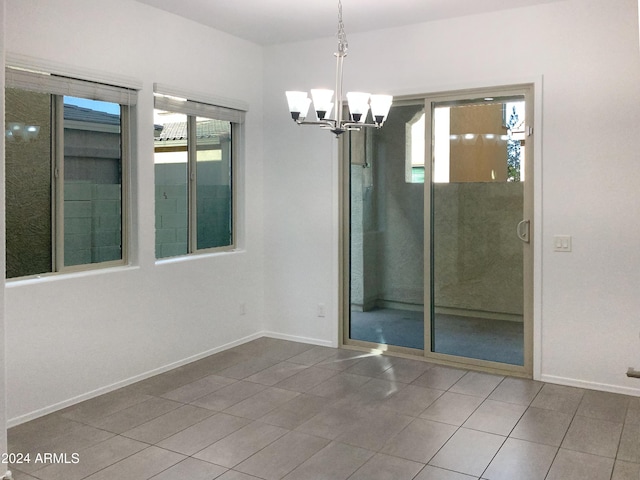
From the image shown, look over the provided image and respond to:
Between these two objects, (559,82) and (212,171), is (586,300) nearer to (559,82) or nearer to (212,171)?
(559,82)

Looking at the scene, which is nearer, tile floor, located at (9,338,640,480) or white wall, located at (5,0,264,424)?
tile floor, located at (9,338,640,480)

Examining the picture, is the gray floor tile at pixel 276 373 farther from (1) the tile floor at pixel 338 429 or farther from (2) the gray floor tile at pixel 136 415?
(2) the gray floor tile at pixel 136 415

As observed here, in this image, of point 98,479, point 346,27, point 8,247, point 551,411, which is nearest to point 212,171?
point 346,27

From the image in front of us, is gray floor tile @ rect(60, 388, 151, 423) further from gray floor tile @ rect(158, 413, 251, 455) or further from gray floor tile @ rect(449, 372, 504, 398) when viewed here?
gray floor tile @ rect(449, 372, 504, 398)

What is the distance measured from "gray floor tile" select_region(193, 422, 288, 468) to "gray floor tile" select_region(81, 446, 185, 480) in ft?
0.50

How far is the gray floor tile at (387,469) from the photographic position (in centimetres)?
287

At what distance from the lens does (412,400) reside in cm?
395

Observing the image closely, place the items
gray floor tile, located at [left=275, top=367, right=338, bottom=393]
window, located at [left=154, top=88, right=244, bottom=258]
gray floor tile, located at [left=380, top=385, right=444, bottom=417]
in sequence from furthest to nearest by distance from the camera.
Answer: window, located at [left=154, top=88, right=244, bottom=258], gray floor tile, located at [left=275, top=367, right=338, bottom=393], gray floor tile, located at [left=380, top=385, right=444, bottom=417]

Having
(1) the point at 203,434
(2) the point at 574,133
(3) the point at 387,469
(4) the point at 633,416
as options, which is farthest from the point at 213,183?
(4) the point at 633,416

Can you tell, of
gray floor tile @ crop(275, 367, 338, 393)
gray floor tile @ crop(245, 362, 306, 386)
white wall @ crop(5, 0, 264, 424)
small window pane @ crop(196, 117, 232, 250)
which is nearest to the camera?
white wall @ crop(5, 0, 264, 424)

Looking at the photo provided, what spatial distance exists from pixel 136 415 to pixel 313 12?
308cm

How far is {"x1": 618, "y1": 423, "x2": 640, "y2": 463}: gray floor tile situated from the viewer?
3105mm

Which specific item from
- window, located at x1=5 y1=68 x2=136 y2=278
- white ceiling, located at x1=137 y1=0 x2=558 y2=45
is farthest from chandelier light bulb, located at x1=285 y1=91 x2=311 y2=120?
window, located at x1=5 y1=68 x2=136 y2=278

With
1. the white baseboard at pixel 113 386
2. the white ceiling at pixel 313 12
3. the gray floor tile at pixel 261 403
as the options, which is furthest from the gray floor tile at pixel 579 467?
the white ceiling at pixel 313 12
